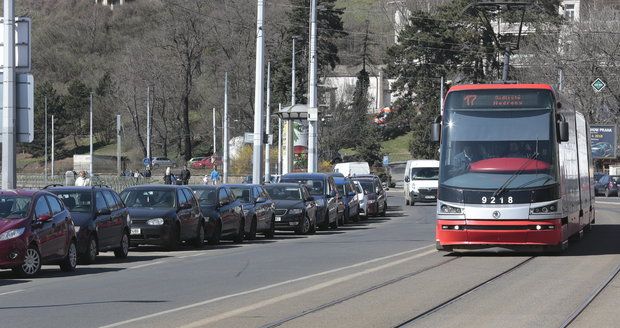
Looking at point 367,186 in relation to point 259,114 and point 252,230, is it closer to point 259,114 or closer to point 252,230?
point 259,114

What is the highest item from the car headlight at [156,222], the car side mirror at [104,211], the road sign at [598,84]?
the road sign at [598,84]


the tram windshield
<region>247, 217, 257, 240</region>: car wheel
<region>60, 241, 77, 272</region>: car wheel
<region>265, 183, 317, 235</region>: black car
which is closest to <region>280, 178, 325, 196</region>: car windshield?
<region>265, 183, 317, 235</region>: black car

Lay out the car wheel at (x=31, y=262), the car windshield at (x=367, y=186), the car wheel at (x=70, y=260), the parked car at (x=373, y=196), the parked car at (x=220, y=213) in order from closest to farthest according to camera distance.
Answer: the car wheel at (x=31, y=262) → the car wheel at (x=70, y=260) → the parked car at (x=220, y=213) → the parked car at (x=373, y=196) → the car windshield at (x=367, y=186)

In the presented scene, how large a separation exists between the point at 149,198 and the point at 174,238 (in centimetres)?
143

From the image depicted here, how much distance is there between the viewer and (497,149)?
2253cm

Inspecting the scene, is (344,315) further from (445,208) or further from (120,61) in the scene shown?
(120,61)

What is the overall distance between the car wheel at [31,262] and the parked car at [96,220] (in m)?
2.48

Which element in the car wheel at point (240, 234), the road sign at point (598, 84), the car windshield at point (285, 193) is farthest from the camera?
the road sign at point (598, 84)

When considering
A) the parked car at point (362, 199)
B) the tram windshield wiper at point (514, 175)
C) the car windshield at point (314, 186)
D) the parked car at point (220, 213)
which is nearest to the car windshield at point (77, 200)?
the parked car at point (220, 213)

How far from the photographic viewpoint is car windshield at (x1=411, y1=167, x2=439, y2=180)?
58.8m

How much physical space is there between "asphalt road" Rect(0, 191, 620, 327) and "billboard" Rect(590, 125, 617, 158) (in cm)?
5623

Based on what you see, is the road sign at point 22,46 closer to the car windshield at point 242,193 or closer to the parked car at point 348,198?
the car windshield at point 242,193

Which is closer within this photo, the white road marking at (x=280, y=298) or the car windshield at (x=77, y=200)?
the white road marking at (x=280, y=298)

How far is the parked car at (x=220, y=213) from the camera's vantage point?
96.8 feet
